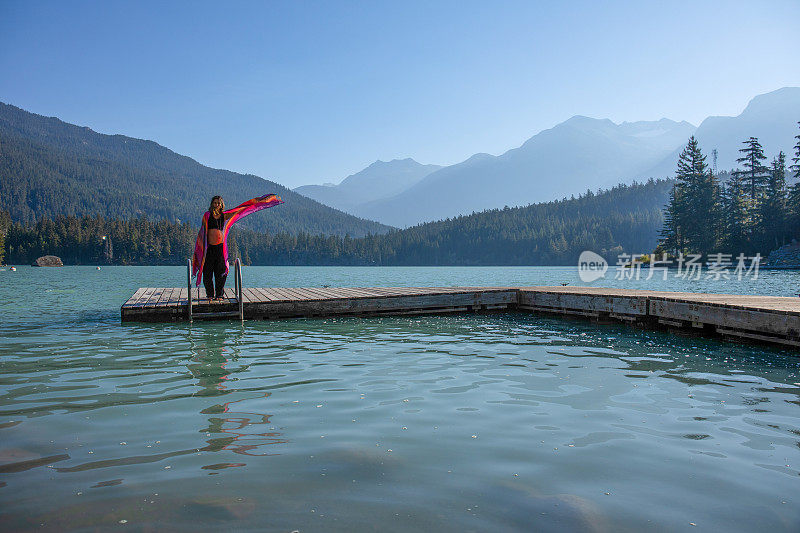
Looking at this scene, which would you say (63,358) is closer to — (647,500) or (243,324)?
(243,324)

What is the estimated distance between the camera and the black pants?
612 inches

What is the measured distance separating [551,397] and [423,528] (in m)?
4.15

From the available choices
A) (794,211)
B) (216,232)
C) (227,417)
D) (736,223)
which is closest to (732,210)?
(736,223)

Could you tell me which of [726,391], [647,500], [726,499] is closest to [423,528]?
[647,500]

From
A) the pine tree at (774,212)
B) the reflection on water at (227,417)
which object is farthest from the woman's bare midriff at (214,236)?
the pine tree at (774,212)

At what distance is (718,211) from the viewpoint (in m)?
101

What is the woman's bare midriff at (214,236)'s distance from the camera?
15.3m

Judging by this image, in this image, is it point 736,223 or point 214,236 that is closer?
point 214,236

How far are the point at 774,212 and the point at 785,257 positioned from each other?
8.70 metres

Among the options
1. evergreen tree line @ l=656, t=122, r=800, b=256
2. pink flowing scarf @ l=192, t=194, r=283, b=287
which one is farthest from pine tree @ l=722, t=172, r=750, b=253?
pink flowing scarf @ l=192, t=194, r=283, b=287

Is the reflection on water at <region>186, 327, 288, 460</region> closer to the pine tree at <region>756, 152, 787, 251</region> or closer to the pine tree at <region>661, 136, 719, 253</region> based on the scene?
the pine tree at <region>661, 136, 719, 253</region>

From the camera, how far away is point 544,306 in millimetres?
19094

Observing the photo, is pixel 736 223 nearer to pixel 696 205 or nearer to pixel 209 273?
pixel 696 205

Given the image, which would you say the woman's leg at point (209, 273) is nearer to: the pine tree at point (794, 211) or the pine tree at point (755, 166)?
the pine tree at point (794, 211)
